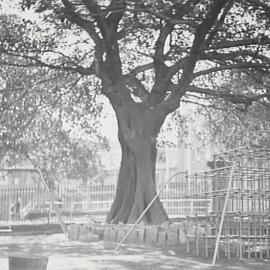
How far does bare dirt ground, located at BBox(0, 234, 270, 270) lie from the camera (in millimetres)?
11266

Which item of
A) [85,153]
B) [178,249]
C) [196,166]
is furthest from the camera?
[196,166]

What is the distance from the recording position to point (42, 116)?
90.2ft

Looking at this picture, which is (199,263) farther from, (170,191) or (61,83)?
(170,191)

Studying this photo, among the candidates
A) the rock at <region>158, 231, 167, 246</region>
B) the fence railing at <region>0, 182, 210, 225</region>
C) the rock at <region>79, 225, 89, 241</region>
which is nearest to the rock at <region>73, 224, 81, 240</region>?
the rock at <region>79, 225, 89, 241</region>

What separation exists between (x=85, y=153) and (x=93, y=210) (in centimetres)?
367

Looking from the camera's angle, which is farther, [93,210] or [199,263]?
[93,210]

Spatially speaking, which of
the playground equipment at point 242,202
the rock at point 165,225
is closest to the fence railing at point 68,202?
the rock at point 165,225

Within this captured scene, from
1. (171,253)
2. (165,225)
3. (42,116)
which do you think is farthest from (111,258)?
(42,116)

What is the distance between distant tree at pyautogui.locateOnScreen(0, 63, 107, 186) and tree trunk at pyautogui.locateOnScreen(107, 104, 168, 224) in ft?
12.8

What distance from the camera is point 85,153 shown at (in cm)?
3622

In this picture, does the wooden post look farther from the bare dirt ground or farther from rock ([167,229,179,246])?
rock ([167,229,179,246])

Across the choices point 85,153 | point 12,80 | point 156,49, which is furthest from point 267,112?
point 85,153

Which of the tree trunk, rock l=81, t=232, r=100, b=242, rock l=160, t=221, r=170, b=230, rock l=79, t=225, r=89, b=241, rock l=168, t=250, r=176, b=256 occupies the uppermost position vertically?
the tree trunk

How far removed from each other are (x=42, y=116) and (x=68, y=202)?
806 cm
